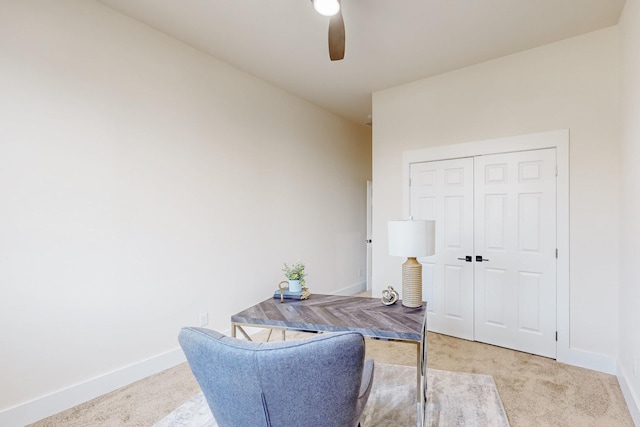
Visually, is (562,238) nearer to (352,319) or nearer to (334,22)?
(352,319)

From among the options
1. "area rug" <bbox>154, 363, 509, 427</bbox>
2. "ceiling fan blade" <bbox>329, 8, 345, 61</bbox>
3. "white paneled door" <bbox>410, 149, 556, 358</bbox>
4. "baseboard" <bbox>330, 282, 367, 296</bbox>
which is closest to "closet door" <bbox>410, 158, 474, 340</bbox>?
"white paneled door" <bbox>410, 149, 556, 358</bbox>

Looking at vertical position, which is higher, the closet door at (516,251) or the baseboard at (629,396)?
the closet door at (516,251)

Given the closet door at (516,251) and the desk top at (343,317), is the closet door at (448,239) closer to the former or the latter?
the closet door at (516,251)

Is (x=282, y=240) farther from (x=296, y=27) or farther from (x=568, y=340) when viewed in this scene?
(x=568, y=340)

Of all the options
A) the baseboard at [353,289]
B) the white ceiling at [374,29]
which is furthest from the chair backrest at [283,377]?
the baseboard at [353,289]

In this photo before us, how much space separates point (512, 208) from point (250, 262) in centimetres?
274

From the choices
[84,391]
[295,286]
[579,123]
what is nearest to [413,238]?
[295,286]

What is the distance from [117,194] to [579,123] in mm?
3875

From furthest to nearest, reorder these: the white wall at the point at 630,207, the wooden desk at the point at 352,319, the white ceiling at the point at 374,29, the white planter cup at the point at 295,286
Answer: the white planter cup at the point at 295,286, the white ceiling at the point at 374,29, the white wall at the point at 630,207, the wooden desk at the point at 352,319

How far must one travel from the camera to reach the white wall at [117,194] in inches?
78.4

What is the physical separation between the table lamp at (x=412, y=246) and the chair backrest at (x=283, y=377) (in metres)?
1.00

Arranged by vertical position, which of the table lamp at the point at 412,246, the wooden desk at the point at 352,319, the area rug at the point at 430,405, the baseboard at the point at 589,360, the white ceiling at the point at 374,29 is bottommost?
the area rug at the point at 430,405

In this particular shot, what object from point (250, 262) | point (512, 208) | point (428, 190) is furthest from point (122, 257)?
point (512, 208)

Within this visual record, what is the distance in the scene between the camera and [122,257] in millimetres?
2459
